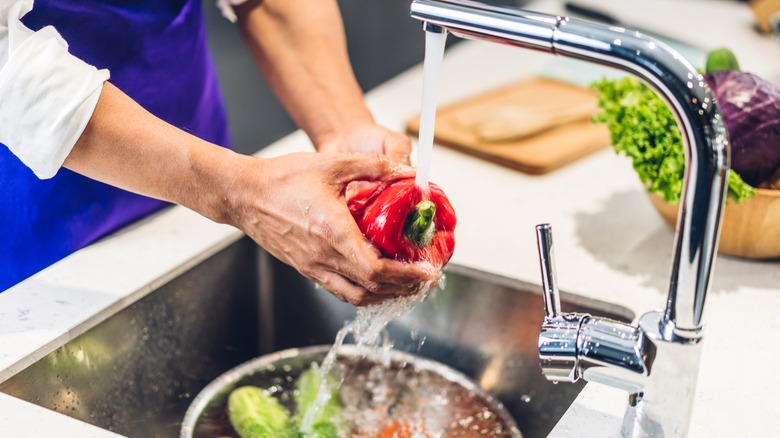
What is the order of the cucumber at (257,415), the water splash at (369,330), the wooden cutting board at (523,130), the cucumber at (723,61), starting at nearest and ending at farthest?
the water splash at (369,330)
the cucumber at (257,415)
the cucumber at (723,61)
the wooden cutting board at (523,130)

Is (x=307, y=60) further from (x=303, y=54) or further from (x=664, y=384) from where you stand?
(x=664, y=384)

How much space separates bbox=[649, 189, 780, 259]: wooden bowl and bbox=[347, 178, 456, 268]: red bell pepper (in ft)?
1.43

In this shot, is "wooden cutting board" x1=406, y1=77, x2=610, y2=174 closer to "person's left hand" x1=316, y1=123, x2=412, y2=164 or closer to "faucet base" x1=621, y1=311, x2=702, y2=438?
"person's left hand" x1=316, y1=123, x2=412, y2=164

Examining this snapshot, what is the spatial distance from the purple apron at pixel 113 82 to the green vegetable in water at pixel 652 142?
2.13ft

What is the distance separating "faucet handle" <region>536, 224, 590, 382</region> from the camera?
2.68ft

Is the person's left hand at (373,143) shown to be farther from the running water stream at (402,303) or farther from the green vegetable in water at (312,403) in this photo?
the green vegetable in water at (312,403)

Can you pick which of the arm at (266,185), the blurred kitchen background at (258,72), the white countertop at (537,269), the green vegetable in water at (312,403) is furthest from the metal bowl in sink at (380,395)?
the blurred kitchen background at (258,72)

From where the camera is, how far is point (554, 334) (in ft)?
2.71

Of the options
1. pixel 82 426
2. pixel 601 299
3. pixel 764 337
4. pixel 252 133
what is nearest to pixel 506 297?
pixel 601 299

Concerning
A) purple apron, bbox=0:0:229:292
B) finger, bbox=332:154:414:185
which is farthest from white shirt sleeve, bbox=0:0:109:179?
finger, bbox=332:154:414:185

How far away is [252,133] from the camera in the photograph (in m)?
3.27

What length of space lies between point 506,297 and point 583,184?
1.20ft

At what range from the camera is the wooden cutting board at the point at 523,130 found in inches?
62.2

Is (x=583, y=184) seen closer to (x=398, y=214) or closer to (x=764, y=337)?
(x=764, y=337)
